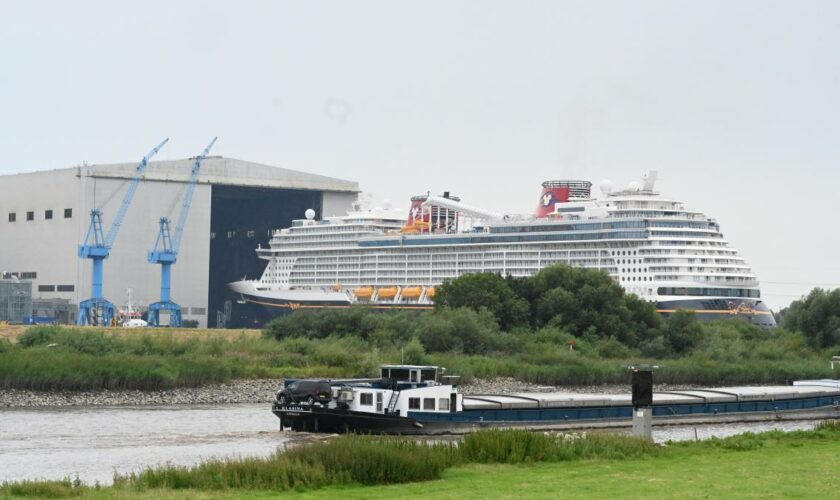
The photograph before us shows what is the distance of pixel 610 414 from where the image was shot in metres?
48.3

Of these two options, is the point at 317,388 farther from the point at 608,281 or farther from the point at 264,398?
the point at 608,281

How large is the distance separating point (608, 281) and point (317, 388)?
148 feet

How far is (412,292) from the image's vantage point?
116562 mm

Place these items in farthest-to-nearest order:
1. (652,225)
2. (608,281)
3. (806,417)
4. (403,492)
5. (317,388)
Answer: (652,225)
(608,281)
(806,417)
(317,388)
(403,492)

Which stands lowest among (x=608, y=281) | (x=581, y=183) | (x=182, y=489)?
(x=182, y=489)

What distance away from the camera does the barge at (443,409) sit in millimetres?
42188

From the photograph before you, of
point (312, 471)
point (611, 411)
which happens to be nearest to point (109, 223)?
point (611, 411)

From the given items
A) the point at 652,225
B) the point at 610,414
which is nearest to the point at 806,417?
the point at 610,414

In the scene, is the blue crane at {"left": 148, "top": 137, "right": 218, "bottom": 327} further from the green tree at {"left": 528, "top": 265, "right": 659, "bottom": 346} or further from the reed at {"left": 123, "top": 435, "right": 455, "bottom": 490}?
the reed at {"left": 123, "top": 435, "right": 455, "bottom": 490}

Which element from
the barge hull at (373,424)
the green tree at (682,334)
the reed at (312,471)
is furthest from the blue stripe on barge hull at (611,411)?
the green tree at (682,334)

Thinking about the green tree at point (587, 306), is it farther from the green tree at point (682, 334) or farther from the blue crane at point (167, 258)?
the blue crane at point (167, 258)

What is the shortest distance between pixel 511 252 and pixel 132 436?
247ft

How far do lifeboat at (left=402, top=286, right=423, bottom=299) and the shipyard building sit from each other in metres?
14.5

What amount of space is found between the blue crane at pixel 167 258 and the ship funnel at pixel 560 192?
28129 mm
